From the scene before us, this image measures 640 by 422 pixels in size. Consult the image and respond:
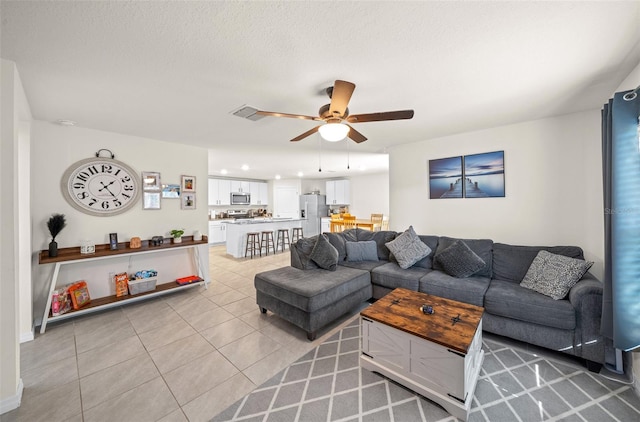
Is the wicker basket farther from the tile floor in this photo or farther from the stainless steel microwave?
the stainless steel microwave

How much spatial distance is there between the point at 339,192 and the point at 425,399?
7126mm

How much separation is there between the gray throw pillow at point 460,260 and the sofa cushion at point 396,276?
0.27m

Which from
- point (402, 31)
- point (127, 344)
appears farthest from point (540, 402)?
point (127, 344)

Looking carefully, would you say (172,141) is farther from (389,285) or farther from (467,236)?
(467,236)

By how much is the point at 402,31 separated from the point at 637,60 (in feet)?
6.10

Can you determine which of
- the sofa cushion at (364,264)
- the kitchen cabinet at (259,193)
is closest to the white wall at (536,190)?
the sofa cushion at (364,264)

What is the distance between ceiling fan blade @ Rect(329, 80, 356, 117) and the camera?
1680mm

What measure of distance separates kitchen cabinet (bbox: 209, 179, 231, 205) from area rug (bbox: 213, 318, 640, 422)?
6.87 m

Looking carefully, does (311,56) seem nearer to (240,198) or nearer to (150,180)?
(150,180)

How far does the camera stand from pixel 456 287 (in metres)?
2.67

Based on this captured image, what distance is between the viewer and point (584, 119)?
9.08 ft

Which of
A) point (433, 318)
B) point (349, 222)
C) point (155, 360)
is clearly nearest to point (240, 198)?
point (349, 222)

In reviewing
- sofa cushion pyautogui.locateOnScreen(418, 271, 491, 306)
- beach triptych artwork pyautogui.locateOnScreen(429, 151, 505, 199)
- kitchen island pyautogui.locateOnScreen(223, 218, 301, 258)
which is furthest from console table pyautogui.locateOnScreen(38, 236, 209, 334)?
beach triptych artwork pyautogui.locateOnScreen(429, 151, 505, 199)

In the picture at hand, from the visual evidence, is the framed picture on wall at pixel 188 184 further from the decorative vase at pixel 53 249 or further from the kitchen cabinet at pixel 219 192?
the kitchen cabinet at pixel 219 192
